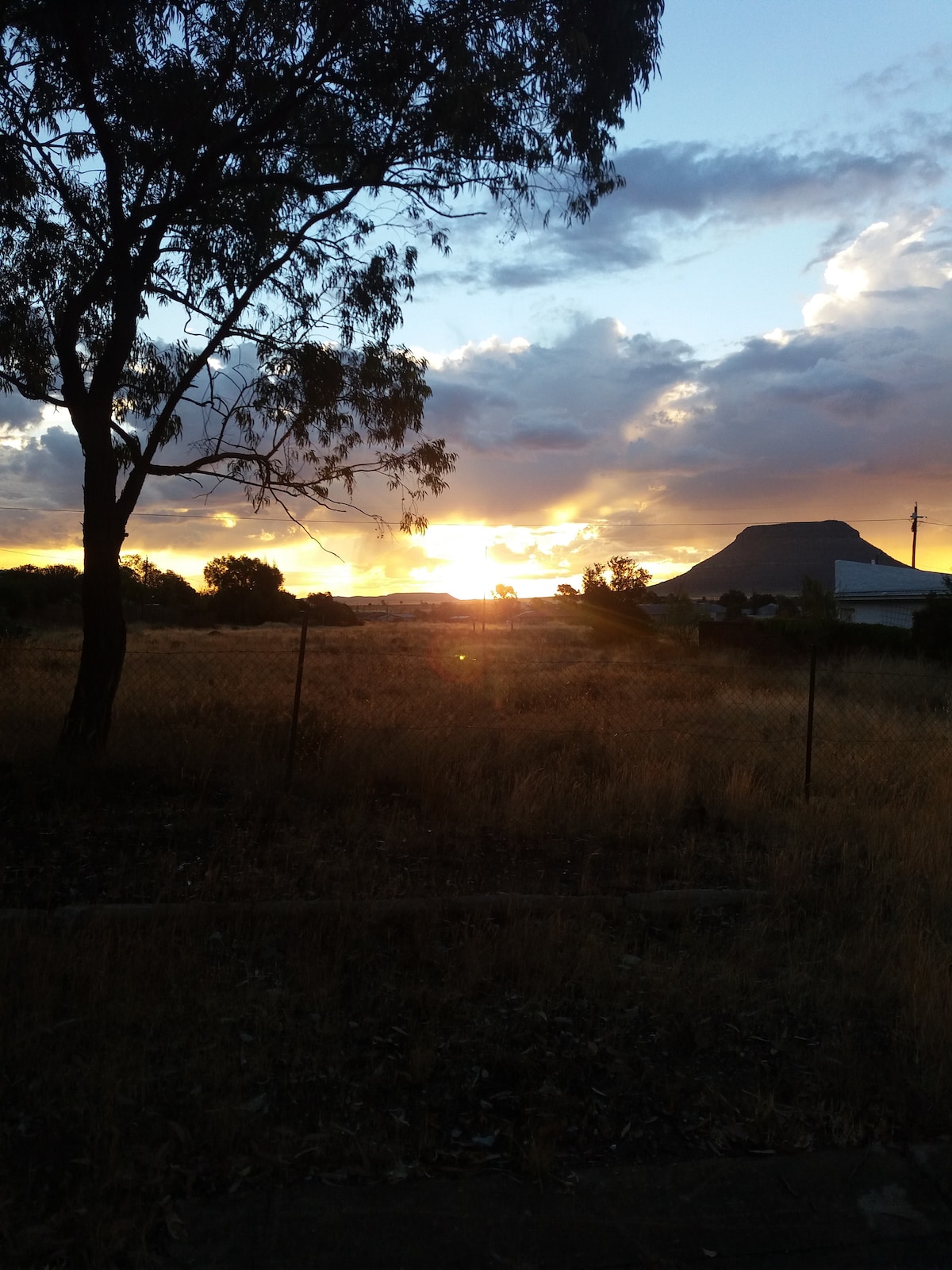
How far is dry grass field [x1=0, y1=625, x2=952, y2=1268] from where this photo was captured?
3293 mm

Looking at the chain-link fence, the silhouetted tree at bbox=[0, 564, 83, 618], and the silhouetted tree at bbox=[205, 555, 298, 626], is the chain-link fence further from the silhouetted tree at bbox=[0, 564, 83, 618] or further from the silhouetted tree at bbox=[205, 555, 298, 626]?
the silhouetted tree at bbox=[205, 555, 298, 626]

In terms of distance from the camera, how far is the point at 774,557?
9769 cm

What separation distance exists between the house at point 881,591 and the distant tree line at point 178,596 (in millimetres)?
23710

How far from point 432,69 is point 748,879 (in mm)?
6917

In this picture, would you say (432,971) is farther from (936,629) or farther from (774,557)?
(774,557)

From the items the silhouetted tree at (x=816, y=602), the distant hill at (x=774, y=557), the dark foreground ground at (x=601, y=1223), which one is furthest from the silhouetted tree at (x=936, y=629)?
the distant hill at (x=774, y=557)

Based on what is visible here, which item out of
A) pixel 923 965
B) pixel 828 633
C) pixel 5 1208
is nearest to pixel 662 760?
pixel 923 965

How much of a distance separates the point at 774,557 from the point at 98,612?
314ft

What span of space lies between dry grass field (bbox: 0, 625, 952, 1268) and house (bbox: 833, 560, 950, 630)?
3067 cm

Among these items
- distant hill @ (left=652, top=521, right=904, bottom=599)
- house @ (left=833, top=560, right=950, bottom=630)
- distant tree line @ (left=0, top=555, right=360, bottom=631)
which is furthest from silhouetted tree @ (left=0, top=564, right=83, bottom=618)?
distant hill @ (left=652, top=521, right=904, bottom=599)

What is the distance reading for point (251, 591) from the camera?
175 feet

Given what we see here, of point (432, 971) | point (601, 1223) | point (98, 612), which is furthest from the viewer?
point (98, 612)

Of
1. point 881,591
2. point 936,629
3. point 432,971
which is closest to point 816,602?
point 936,629

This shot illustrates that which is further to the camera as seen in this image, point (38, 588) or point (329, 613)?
point (329, 613)
